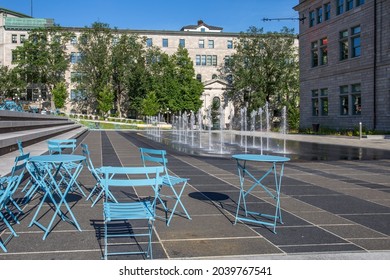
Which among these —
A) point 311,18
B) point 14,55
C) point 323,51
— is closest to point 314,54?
point 323,51

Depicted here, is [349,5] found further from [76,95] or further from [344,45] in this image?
[76,95]

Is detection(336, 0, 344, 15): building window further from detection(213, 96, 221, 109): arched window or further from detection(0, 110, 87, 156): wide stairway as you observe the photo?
detection(213, 96, 221, 109): arched window

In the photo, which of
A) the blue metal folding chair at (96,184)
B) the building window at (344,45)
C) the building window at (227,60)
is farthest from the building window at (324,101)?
the building window at (227,60)

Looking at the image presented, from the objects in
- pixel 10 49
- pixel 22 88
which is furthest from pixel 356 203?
pixel 10 49

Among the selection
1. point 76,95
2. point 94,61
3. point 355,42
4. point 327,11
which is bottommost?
point 76,95

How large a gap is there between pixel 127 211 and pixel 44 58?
258 feet

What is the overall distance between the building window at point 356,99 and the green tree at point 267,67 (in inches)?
1401

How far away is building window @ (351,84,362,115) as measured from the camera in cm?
3419

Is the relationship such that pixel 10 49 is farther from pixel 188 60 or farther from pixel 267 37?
pixel 267 37

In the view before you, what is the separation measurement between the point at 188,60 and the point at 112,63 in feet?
46.3

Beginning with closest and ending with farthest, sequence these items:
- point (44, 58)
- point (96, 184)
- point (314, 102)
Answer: point (96, 184)
point (314, 102)
point (44, 58)

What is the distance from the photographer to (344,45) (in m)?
36.5

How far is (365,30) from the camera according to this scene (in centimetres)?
3341
